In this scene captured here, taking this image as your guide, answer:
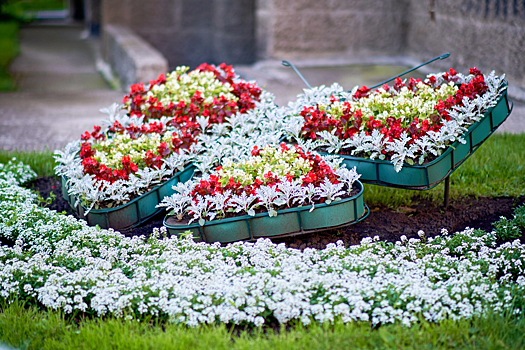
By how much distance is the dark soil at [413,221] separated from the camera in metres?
4.04

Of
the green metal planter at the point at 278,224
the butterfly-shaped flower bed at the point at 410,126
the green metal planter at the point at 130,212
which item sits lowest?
the green metal planter at the point at 130,212

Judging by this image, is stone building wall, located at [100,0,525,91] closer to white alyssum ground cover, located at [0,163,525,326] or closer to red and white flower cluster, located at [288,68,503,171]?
red and white flower cluster, located at [288,68,503,171]

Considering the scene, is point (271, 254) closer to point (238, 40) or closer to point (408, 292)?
point (408, 292)

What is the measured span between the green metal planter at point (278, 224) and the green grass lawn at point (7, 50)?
6990 mm

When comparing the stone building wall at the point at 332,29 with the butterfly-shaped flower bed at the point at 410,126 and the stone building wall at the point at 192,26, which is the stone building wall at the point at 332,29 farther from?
the butterfly-shaped flower bed at the point at 410,126

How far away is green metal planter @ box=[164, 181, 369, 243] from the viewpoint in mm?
3732

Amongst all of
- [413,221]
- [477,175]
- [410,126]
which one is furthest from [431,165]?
[477,175]

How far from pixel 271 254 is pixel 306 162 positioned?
29.8 inches

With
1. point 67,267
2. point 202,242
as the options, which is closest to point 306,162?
point 202,242

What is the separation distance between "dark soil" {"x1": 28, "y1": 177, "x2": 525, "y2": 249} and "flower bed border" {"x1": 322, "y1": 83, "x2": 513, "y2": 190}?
1.04ft

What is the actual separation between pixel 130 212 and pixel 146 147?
0.63 meters

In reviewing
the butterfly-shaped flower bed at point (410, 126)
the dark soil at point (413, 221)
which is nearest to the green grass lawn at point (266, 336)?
the dark soil at point (413, 221)

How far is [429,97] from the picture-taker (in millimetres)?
4629

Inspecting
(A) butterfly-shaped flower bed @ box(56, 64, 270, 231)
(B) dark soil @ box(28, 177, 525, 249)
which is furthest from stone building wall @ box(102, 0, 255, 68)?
(B) dark soil @ box(28, 177, 525, 249)
